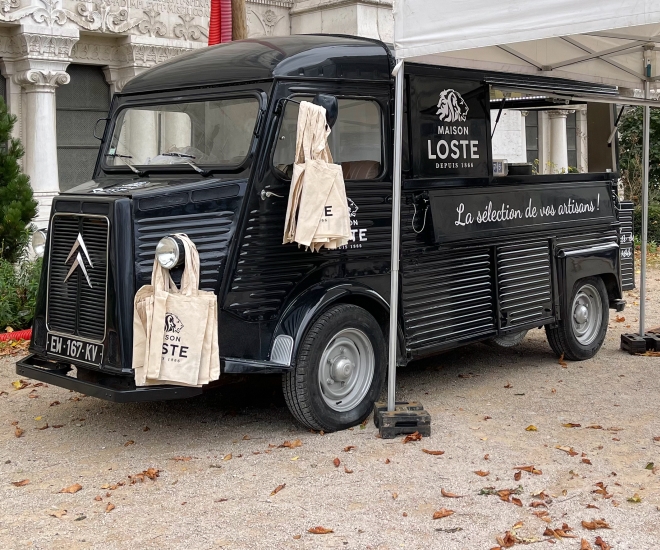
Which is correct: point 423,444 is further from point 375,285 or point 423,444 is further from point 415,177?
point 415,177

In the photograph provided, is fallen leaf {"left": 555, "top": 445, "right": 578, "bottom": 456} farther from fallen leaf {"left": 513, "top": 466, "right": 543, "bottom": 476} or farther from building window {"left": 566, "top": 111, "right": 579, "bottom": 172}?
building window {"left": 566, "top": 111, "right": 579, "bottom": 172}

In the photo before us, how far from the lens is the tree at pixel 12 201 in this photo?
9383 mm

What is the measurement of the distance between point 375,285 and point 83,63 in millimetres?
8411

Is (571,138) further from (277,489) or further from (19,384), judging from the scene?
(277,489)

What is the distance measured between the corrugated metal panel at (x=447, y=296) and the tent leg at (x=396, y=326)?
1.51 ft

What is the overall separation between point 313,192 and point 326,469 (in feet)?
5.22

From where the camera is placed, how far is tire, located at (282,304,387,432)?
5594mm

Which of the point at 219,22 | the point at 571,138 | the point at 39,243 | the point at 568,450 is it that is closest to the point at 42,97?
the point at 219,22

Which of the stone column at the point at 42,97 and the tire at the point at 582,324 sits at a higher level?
the stone column at the point at 42,97

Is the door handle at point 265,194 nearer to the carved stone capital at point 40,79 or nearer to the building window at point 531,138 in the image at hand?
the carved stone capital at point 40,79

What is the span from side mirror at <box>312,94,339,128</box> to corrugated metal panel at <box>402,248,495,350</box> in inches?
46.1

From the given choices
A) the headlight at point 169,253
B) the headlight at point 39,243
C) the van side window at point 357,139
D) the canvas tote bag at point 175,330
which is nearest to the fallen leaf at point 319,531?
the canvas tote bag at point 175,330

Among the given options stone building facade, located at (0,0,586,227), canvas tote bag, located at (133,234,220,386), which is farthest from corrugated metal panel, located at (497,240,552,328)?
stone building facade, located at (0,0,586,227)

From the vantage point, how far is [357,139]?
603 cm
